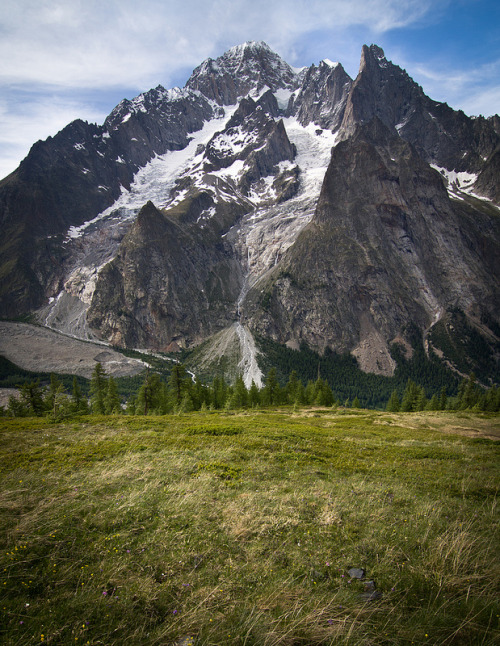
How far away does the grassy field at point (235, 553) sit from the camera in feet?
14.3

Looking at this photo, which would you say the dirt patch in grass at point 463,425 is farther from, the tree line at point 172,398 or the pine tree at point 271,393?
the pine tree at point 271,393

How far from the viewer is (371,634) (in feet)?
14.8

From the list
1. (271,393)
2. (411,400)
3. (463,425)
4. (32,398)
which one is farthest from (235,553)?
(411,400)

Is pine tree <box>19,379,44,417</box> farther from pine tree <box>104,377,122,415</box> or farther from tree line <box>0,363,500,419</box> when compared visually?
pine tree <box>104,377,122,415</box>

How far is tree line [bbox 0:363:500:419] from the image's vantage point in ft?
140

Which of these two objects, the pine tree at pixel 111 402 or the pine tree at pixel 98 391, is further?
the pine tree at pixel 98 391

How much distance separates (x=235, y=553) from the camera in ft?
20.5

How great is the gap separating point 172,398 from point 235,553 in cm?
4854

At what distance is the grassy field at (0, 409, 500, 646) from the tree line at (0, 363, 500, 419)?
1385 centimetres

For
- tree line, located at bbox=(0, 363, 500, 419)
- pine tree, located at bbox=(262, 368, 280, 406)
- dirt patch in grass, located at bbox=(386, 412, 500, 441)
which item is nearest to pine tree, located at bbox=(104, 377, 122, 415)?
tree line, located at bbox=(0, 363, 500, 419)

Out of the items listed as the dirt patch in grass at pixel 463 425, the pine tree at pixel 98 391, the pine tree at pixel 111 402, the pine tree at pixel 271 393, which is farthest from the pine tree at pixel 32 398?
the dirt patch in grass at pixel 463 425

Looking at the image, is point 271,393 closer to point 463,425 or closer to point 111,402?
Answer: point 111,402

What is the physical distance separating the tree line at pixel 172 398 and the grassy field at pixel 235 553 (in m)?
13.8

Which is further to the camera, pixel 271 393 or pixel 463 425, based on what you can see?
pixel 271 393
